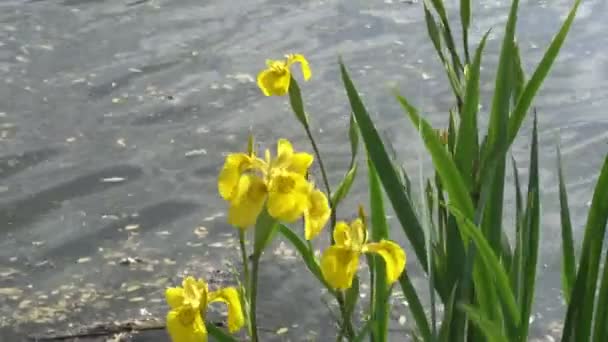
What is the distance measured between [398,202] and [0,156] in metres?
2.32

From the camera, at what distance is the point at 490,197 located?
4.00 ft

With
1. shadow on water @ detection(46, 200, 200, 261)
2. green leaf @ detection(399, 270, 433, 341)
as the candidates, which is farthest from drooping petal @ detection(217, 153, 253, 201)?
shadow on water @ detection(46, 200, 200, 261)

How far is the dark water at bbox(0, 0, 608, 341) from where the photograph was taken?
258cm

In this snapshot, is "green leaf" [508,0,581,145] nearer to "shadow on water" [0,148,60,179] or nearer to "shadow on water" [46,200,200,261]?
"shadow on water" [46,200,200,261]

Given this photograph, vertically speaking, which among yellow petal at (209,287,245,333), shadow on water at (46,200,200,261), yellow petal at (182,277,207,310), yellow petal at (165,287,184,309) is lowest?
shadow on water at (46,200,200,261)

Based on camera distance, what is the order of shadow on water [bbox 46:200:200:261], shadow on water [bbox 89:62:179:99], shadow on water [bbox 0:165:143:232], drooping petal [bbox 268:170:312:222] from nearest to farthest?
drooping petal [bbox 268:170:312:222] < shadow on water [bbox 46:200:200:261] < shadow on water [bbox 0:165:143:232] < shadow on water [bbox 89:62:179:99]

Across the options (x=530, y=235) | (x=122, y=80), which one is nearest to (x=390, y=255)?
(x=530, y=235)

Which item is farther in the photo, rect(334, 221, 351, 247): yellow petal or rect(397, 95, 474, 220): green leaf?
rect(397, 95, 474, 220): green leaf

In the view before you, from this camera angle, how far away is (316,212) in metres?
0.99

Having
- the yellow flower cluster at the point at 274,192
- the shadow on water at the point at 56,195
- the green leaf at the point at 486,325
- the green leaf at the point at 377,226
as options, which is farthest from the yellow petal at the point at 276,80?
the shadow on water at the point at 56,195

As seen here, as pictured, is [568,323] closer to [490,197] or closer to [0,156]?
[490,197]

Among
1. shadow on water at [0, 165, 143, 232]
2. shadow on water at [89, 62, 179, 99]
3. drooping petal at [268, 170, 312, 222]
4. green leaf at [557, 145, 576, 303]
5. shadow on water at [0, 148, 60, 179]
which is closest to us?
drooping petal at [268, 170, 312, 222]

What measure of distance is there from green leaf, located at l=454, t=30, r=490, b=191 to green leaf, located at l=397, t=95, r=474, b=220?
1.8 inches

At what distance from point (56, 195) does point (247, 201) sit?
2.17 metres
